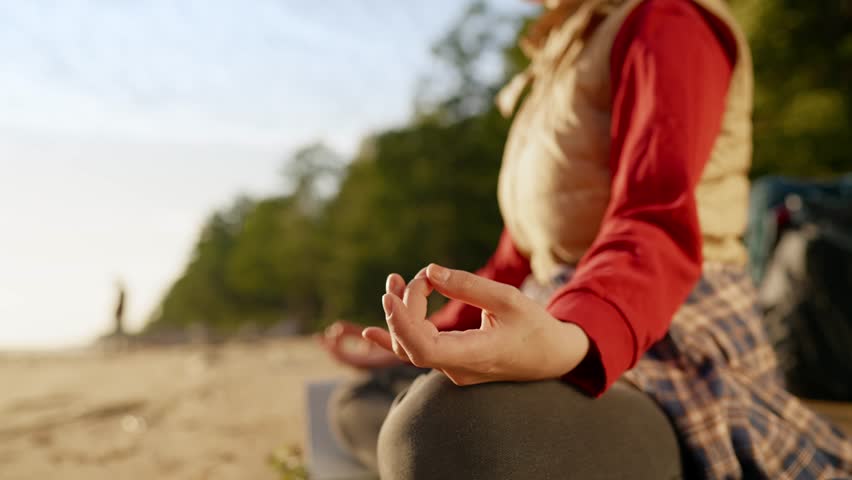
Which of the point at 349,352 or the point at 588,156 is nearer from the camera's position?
the point at 588,156

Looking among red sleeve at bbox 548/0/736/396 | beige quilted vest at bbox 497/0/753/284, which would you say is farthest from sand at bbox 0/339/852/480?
red sleeve at bbox 548/0/736/396

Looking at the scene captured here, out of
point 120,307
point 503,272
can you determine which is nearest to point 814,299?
point 503,272

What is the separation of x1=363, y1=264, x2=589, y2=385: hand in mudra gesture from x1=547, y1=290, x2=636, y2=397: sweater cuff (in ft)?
0.08

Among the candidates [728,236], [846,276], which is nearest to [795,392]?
[846,276]

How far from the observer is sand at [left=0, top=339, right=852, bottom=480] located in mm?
3244

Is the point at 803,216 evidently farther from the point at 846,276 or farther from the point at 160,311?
the point at 160,311

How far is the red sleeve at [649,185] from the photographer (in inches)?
40.0

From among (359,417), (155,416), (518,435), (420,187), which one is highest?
(518,435)

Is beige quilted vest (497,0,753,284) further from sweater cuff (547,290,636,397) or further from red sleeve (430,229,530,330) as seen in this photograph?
sweater cuff (547,290,636,397)

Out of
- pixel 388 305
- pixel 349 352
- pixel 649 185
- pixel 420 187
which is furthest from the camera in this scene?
pixel 420 187

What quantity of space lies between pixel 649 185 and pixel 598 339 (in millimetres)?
339

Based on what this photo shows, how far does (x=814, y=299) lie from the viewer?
3359mm

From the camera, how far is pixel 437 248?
57.7 feet

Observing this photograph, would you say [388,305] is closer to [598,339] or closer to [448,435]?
[448,435]
